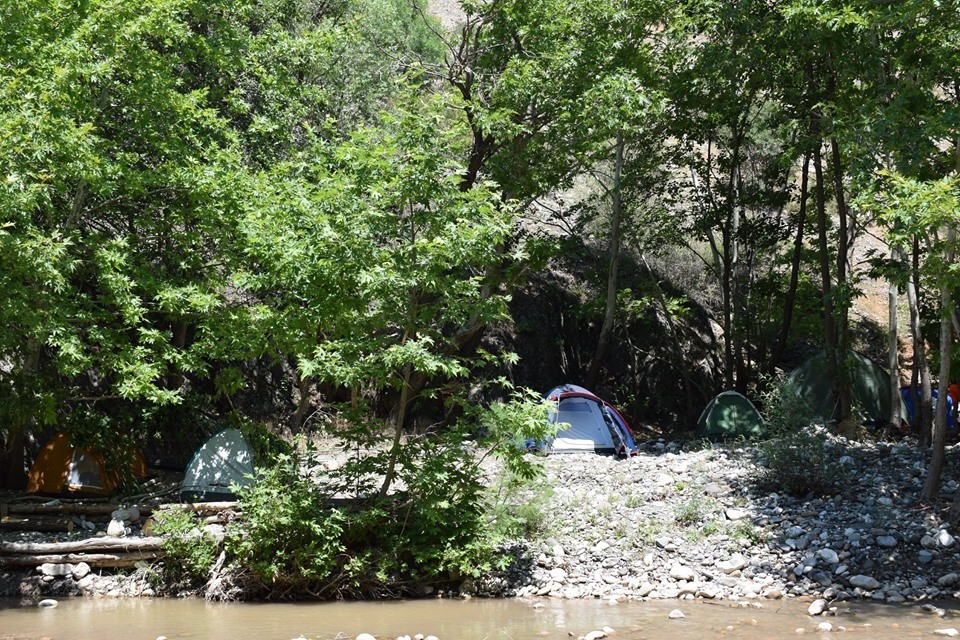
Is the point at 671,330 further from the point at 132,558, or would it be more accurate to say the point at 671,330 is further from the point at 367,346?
the point at 132,558

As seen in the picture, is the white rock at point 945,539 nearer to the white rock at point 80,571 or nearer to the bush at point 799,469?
the bush at point 799,469

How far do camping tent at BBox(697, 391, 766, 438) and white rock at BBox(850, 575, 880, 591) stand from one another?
689cm

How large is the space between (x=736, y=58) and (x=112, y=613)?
12.7 m

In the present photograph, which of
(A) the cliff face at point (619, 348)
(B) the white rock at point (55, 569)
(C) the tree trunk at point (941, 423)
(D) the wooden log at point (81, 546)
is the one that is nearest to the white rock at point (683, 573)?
(C) the tree trunk at point (941, 423)

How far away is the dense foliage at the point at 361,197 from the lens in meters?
9.81

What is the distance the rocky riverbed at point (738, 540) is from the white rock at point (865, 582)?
0.04 feet

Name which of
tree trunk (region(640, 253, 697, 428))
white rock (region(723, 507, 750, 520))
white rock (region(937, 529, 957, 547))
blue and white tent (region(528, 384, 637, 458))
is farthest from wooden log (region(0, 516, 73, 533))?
tree trunk (region(640, 253, 697, 428))

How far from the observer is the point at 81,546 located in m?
10.6

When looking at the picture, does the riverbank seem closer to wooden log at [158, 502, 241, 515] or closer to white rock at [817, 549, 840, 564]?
white rock at [817, 549, 840, 564]

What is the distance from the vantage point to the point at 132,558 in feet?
34.2

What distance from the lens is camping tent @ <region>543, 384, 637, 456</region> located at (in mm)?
15711

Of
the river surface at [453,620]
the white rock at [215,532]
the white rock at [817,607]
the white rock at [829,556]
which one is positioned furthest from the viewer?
the white rock at [215,532]

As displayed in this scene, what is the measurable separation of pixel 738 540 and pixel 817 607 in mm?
1774

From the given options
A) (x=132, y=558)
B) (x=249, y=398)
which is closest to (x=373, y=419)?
(x=132, y=558)
